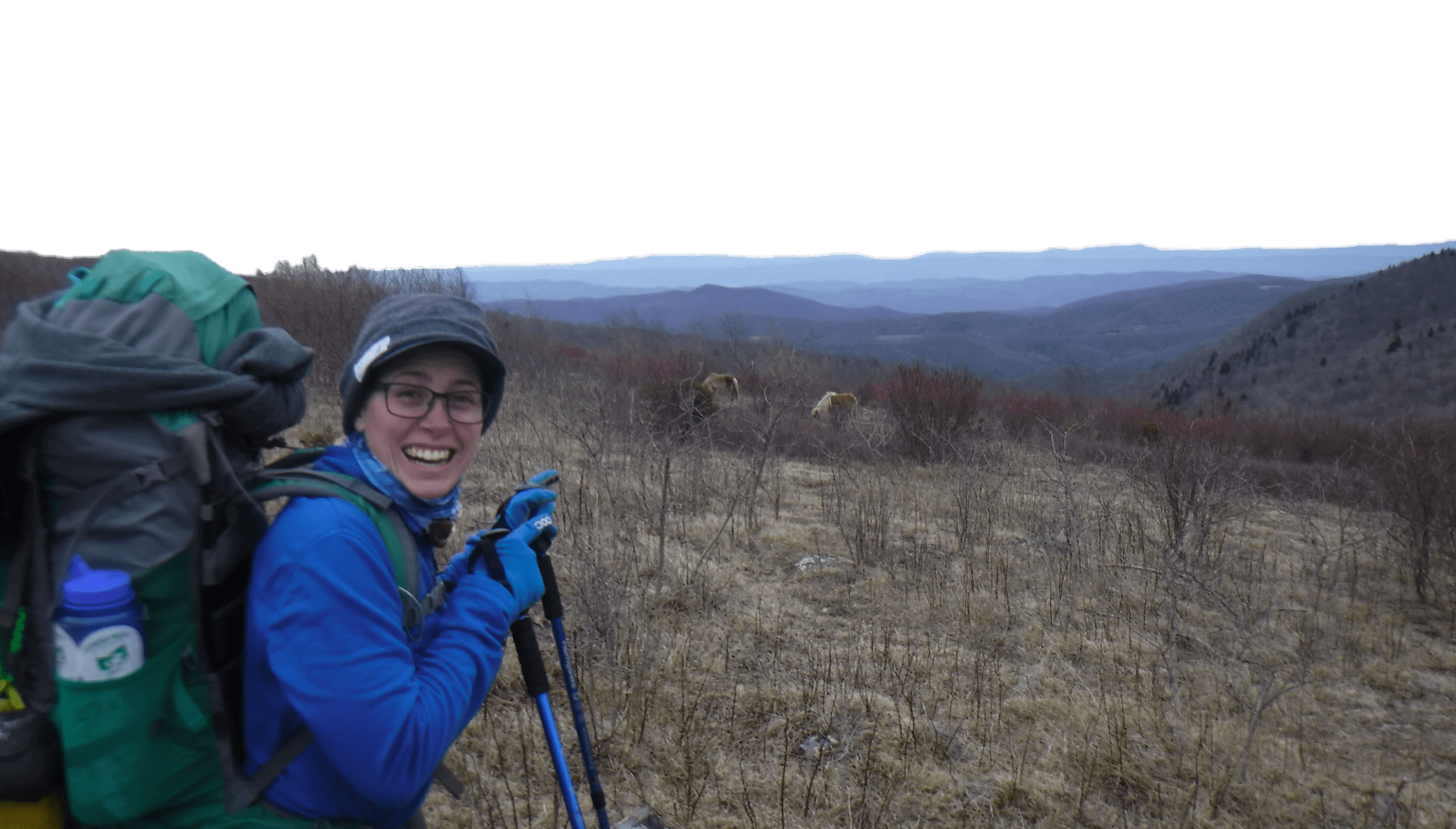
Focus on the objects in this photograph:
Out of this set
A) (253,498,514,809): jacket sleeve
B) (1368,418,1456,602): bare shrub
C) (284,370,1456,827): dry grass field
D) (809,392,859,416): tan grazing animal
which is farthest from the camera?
(809,392,859,416): tan grazing animal

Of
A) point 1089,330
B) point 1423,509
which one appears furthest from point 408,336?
point 1089,330

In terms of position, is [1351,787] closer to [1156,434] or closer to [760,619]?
[760,619]

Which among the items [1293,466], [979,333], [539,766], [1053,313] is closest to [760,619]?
[539,766]

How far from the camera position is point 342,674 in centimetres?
109

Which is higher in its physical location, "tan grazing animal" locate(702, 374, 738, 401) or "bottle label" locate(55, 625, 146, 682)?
"bottle label" locate(55, 625, 146, 682)

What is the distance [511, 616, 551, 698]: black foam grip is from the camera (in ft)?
5.71

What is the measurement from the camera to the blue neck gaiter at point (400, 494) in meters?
1.33

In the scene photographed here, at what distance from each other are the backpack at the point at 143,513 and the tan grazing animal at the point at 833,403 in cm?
1271

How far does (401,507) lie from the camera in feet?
4.42

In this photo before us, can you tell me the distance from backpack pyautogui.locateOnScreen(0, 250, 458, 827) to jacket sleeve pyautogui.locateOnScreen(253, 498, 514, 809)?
8 centimetres

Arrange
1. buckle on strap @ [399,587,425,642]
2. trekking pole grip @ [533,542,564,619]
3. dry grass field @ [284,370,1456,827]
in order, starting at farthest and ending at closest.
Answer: dry grass field @ [284,370,1456,827] → trekking pole grip @ [533,542,564,619] → buckle on strap @ [399,587,425,642]

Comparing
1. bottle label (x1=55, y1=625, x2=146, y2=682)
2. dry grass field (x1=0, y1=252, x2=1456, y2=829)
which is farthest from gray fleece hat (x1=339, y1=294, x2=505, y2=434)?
dry grass field (x1=0, y1=252, x2=1456, y2=829)

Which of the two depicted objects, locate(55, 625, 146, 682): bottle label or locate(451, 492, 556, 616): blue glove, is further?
locate(451, 492, 556, 616): blue glove

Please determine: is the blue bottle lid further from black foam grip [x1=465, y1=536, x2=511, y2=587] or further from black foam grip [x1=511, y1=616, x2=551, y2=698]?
black foam grip [x1=511, y1=616, x2=551, y2=698]
